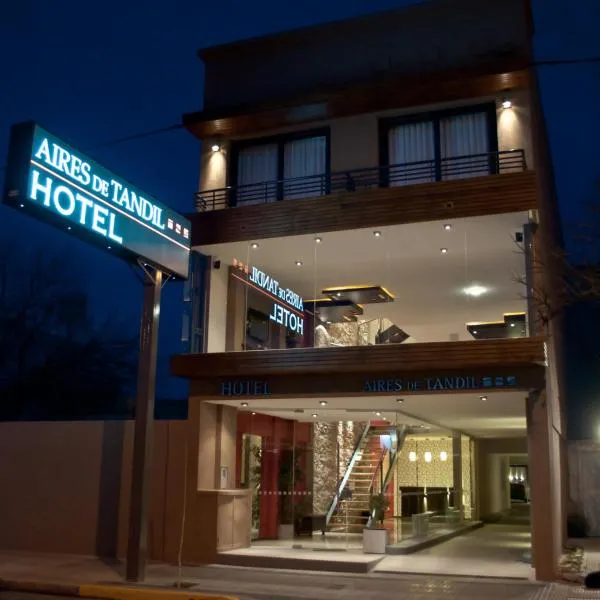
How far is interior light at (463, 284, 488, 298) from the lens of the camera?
21.9 meters

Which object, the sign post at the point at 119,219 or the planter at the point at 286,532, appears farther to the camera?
the planter at the point at 286,532

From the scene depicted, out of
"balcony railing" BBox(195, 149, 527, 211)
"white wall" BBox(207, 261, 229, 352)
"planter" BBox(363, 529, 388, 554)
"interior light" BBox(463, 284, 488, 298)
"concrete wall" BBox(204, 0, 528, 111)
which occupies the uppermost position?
"concrete wall" BBox(204, 0, 528, 111)

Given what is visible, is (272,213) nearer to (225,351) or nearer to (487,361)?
(225,351)

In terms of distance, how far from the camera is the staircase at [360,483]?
19.6 metres

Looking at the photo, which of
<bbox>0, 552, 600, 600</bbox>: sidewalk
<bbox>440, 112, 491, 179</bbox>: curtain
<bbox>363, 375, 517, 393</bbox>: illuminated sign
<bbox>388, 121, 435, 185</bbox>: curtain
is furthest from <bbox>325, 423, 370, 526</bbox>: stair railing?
<bbox>440, 112, 491, 179</bbox>: curtain

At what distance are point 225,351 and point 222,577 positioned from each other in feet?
18.4

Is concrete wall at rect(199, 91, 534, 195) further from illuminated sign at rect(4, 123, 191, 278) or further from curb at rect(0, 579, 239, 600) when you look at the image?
curb at rect(0, 579, 239, 600)

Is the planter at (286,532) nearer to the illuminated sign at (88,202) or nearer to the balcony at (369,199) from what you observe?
the balcony at (369,199)

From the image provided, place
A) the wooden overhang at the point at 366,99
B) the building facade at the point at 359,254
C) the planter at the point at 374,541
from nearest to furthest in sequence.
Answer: the building facade at the point at 359,254, the wooden overhang at the point at 366,99, the planter at the point at 374,541

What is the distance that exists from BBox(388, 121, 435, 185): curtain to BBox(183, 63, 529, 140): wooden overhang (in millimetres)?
612

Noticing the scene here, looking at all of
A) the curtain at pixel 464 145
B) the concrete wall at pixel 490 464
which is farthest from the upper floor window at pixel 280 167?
the concrete wall at pixel 490 464

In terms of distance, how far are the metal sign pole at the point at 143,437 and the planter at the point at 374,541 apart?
568 cm

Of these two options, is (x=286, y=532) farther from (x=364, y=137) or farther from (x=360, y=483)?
(x=364, y=137)

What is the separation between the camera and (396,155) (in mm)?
18938
